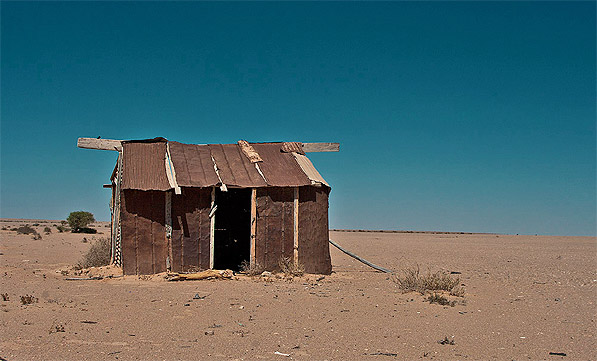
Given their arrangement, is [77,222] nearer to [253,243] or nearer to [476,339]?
[253,243]

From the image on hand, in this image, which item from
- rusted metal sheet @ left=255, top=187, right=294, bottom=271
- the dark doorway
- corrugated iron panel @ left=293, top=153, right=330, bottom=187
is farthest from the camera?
the dark doorway

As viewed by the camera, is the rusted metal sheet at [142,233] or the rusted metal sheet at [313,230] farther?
the rusted metal sheet at [313,230]

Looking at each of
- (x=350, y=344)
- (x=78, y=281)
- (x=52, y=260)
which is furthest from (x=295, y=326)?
(x=52, y=260)

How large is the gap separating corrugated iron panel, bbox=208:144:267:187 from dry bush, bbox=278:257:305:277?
2.05m

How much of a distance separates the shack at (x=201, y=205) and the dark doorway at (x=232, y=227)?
10.0 ft

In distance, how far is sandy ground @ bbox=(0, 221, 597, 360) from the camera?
6824 mm

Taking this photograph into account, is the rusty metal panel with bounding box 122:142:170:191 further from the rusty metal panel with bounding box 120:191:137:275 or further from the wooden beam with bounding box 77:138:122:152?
the rusty metal panel with bounding box 120:191:137:275

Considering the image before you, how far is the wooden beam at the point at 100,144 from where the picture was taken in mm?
13930

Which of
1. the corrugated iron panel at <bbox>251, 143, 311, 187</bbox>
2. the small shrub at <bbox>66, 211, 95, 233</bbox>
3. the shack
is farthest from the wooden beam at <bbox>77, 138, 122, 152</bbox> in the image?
the small shrub at <bbox>66, 211, 95, 233</bbox>

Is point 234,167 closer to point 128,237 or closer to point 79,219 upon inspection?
point 128,237

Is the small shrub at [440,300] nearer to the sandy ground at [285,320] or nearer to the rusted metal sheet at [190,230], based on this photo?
the sandy ground at [285,320]

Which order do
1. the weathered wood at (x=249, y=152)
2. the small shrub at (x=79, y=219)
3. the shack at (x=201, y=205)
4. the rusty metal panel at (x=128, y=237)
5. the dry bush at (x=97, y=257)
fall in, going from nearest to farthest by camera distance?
the rusty metal panel at (x=128, y=237) → the shack at (x=201, y=205) → the weathered wood at (x=249, y=152) → the dry bush at (x=97, y=257) → the small shrub at (x=79, y=219)

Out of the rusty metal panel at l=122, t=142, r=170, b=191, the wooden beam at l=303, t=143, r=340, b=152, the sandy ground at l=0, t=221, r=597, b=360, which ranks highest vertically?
the wooden beam at l=303, t=143, r=340, b=152

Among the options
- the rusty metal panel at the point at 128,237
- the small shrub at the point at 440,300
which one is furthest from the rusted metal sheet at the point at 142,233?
the small shrub at the point at 440,300
